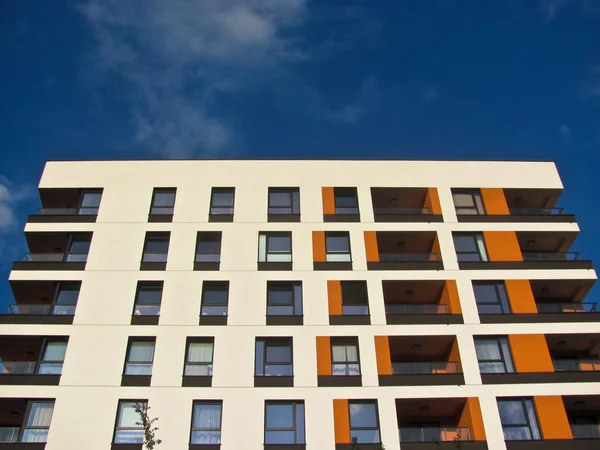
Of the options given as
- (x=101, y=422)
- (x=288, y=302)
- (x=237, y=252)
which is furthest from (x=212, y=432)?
(x=237, y=252)

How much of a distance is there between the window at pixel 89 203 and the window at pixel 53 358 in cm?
683

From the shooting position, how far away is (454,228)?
97.1 feet

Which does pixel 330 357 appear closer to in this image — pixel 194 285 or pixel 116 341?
pixel 194 285

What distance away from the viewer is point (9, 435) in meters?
23.5

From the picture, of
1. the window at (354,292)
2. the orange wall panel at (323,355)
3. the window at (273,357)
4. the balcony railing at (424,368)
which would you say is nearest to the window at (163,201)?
the window at (273,357)

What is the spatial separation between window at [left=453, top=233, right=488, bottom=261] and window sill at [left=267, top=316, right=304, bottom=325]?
27.5 ft

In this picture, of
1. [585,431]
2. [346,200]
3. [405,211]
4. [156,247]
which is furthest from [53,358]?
[585,431]

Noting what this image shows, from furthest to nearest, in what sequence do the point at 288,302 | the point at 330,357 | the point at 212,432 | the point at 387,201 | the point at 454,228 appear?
the point at 387,201 → the point at 454,228 → the point at 288,302 → the point at 330,357 → the point at 212,432

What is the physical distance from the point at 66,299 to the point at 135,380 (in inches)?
223

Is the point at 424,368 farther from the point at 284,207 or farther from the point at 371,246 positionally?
the point at 284,207

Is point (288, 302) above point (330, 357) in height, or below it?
above

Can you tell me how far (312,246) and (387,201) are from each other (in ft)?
18.2

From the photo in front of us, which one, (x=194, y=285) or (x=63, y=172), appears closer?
(x=194, y=285)

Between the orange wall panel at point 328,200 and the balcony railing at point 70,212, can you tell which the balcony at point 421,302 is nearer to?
the orange wall panel at point 328,200
